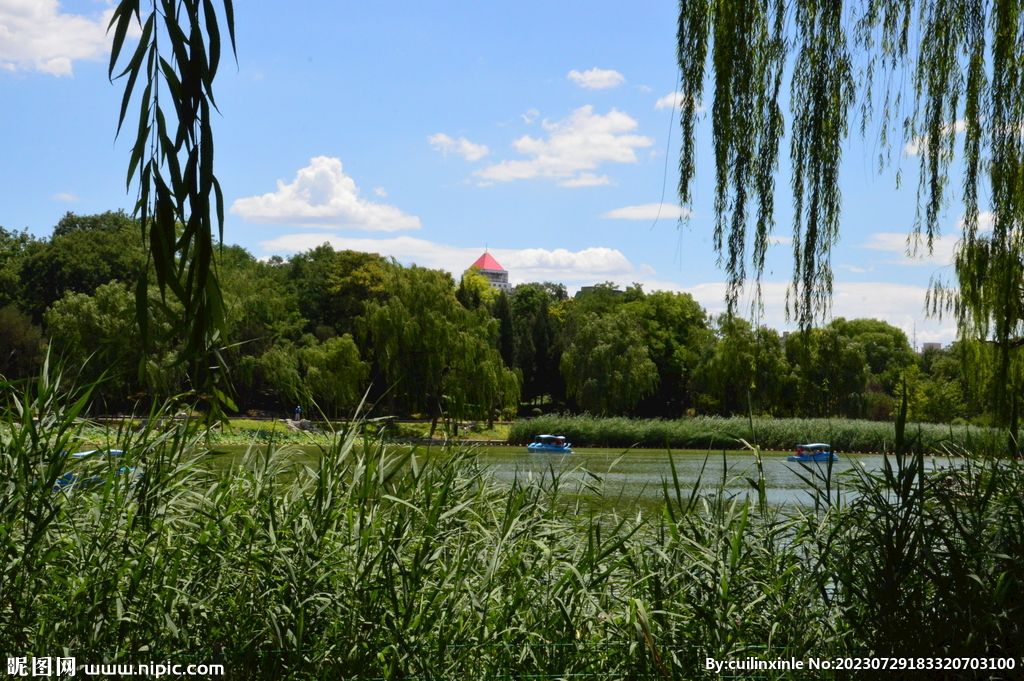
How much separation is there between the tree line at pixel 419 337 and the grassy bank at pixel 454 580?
1277cm

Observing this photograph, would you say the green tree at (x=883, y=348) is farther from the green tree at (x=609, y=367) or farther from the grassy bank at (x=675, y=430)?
the grassy bank at (x=675, y=430)

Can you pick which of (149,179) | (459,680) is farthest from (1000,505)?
(149,179)

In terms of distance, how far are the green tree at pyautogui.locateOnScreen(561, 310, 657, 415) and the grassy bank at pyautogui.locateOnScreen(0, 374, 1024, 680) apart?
29.0 meters

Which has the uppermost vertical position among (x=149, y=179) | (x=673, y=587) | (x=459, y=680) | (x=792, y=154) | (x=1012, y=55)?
(x=1012, y=55)

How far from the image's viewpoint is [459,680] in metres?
2.32

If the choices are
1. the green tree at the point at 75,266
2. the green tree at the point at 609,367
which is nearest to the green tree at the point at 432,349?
the green tree at the point at 609,367

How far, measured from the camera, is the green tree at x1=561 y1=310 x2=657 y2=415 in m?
32.2

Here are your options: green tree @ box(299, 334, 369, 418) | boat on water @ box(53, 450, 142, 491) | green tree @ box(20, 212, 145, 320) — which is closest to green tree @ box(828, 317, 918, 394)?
green tree @ box(299, 334, 369, 418)

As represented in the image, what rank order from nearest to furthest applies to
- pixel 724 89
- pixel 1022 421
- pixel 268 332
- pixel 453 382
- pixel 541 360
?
pixel 724 89, pixel 1022 421, pixel 453 382, pixel 268 332, pixel 541 360

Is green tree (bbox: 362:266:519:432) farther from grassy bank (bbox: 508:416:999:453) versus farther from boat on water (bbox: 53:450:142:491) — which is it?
boat on water (bbox: 53:450:142:491)

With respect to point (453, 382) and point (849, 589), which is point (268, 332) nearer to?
point (453, 382)

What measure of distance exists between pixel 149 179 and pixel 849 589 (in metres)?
2.08

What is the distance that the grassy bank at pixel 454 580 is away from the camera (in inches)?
92.2

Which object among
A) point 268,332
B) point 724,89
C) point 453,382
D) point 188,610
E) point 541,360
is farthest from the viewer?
point 541,360
